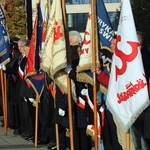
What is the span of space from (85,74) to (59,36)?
831 millimetres

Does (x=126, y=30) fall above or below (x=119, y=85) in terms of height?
above

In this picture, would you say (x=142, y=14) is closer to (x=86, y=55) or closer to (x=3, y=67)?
(x=3, y=67)

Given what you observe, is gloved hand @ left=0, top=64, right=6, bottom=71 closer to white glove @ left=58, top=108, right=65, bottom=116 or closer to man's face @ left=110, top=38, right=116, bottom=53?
white glove @ left=58, top=108, right=65, bottom=116

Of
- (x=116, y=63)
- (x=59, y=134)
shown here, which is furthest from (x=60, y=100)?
(x=116, y=63)

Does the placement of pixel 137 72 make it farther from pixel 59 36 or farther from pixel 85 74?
pixel 59 36

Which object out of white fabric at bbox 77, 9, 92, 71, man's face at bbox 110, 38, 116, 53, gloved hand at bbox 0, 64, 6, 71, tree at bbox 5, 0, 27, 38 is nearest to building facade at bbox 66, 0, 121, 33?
tree at bbox 5, 0, 27, 38

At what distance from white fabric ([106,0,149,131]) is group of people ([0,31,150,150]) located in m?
0.57

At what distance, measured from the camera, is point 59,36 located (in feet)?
26.0

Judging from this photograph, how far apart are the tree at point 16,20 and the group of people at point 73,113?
124 feet

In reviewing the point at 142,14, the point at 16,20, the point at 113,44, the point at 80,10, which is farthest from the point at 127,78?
the point at 80,10

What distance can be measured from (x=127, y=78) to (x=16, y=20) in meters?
44.4

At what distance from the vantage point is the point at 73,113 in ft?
26.9

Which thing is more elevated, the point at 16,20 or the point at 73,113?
the point at 73,113

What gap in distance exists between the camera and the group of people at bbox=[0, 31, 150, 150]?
7152 mm
